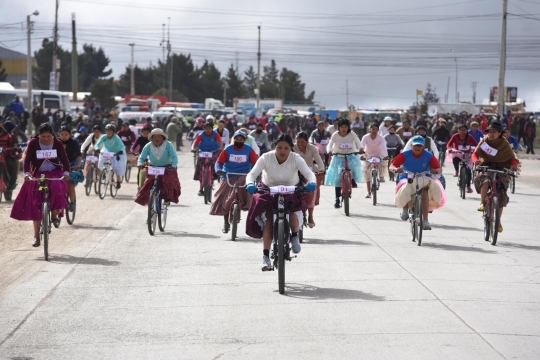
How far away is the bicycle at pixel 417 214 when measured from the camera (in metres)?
14.8

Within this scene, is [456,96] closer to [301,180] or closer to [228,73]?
[228,73]

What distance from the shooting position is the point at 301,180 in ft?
37.8

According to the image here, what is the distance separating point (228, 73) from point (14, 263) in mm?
156740

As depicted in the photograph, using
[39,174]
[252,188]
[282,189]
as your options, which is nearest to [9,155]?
[39,174]

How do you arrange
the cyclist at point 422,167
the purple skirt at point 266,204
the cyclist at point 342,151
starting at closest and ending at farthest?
the purple skirt at point 266,204 → the cyclist at point 422,167 → the cyclist at point 342,151

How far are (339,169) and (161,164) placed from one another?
432cm

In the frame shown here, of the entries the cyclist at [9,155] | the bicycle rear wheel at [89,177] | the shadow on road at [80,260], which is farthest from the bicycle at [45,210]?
the bicycle rear wheel at [89,177]

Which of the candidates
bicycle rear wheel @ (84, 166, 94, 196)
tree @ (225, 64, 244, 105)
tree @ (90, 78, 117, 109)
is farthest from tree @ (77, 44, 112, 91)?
bicycle rear wheel @ (84, 166, 94, 196)

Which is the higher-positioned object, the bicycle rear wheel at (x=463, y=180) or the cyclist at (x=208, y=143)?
the cyclist at (x=208, y=143)

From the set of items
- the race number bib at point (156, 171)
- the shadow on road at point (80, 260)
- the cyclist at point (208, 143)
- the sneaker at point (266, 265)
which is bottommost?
the shadow on road at point (80, 260)

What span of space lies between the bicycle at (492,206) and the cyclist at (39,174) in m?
6.28

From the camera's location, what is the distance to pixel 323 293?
10359mm

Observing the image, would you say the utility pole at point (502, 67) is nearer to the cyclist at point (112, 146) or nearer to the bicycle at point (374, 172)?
the bicycle at point (374, 172)

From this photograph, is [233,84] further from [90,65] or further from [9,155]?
[9,155]
